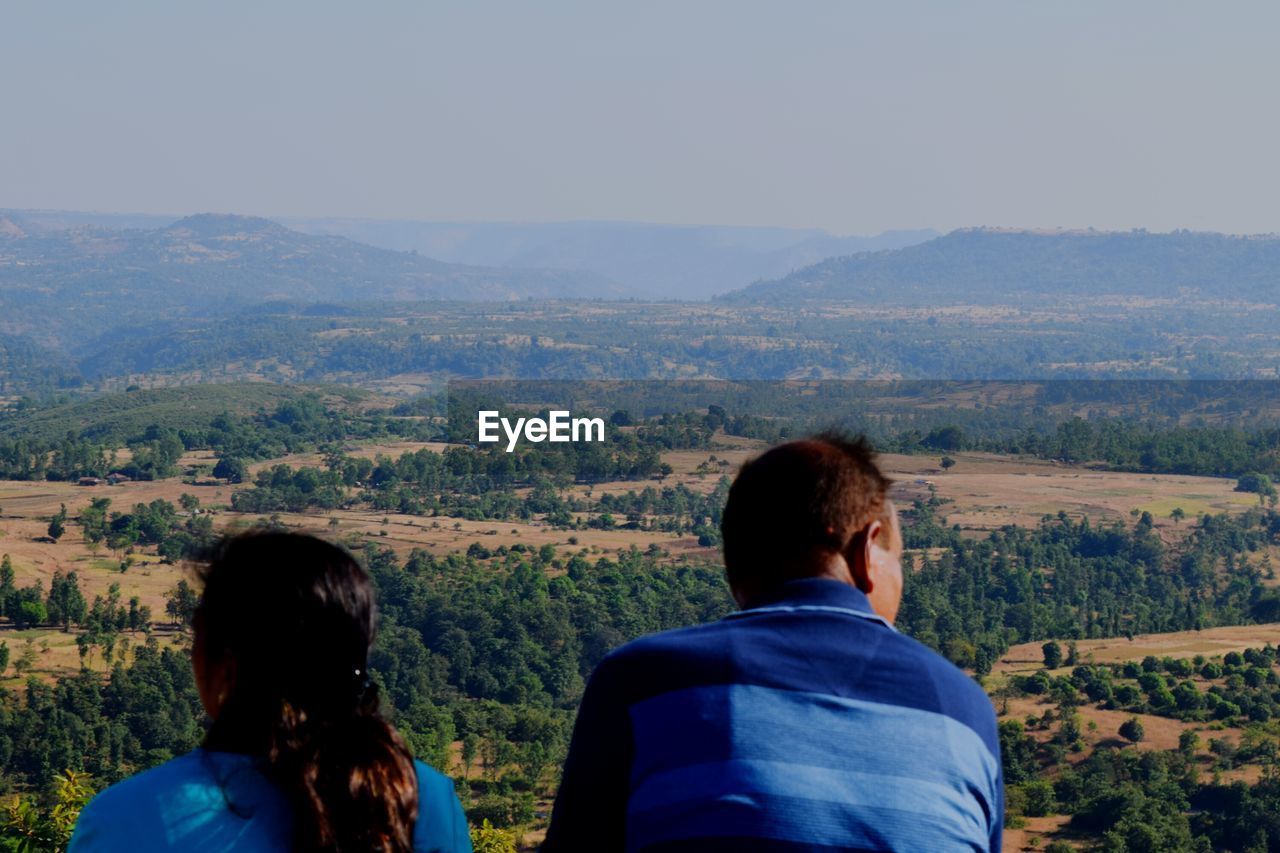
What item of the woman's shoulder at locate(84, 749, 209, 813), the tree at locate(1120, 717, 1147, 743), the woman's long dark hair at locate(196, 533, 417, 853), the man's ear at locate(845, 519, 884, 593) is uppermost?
the man's ear at locate(845, 519, 884, 593)

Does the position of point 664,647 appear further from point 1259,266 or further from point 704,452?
point 1259,266

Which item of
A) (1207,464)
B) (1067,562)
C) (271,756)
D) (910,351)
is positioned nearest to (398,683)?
(1067,562)

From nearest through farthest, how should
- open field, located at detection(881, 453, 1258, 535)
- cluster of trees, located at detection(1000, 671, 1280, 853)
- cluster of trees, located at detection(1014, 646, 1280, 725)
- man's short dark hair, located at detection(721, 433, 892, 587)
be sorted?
man's short dark hair, located at detection(721, 433, 892, 587)
cluster of trees, located at detection(1000, 671, 1280, 853)
cluster of trees, located at detection(1014, 646, 1280, 725)
open field, located at detection(881, 453, 1258, 535)

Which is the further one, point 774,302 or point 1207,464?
point 774,302

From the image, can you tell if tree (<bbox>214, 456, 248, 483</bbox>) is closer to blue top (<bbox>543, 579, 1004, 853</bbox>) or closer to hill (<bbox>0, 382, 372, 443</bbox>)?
hill (<bbox>0, 382, 372, 443</bbox>)

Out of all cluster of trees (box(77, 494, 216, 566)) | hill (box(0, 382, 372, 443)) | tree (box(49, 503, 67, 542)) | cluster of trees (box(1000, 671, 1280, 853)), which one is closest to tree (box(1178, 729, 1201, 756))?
cluster of trees (box(1000, 671, 1280, 853))

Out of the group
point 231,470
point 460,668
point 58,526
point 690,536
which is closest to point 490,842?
point 460,668

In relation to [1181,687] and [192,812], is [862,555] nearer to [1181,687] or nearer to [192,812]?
[192,812]
